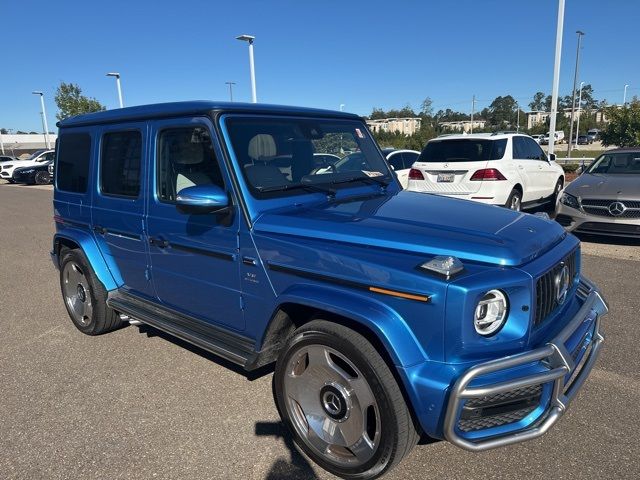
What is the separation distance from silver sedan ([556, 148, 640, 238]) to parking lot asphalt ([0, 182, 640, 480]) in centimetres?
265

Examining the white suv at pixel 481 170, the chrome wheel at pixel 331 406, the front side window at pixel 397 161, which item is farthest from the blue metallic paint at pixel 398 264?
the front side window at pixel 397 161

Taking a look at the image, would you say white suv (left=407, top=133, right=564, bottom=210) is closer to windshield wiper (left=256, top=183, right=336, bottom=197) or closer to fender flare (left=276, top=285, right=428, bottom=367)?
windshield wiper (left=256, top=183, right=336, bottom=197)

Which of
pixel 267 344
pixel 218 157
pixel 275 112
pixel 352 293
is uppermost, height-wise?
pixel 275 112

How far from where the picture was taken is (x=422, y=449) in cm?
279

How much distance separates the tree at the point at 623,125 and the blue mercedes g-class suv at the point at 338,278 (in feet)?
87.7

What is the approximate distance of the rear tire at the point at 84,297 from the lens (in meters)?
4.35

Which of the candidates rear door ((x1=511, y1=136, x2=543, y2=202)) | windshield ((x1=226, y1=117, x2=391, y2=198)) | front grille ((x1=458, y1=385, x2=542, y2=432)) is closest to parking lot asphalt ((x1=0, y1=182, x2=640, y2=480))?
front grille ((x1=458, y1=385, x2=542, y2=432))

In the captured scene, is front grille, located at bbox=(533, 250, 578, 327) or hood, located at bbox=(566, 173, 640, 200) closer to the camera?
front grille, located at bbox=(533, 250, 578, 327)

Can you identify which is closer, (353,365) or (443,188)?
(353,365)

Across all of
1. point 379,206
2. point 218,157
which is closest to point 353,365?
point 379,206

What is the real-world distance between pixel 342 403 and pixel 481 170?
7050 millimetres

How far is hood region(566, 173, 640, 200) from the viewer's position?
7.16 meters

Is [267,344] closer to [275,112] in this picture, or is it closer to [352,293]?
[352,293]

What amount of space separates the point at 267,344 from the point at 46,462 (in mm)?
1443
